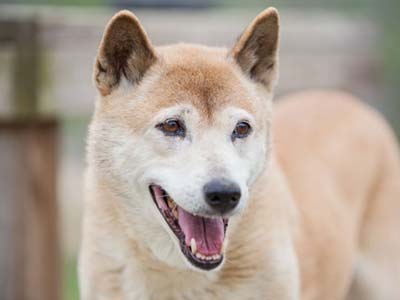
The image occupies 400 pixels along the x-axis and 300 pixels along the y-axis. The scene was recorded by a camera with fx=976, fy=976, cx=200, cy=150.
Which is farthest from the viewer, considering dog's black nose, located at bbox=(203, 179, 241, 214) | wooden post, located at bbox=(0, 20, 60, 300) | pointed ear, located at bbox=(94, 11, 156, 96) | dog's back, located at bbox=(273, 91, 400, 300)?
wooden post, located at bbox=(0, 20, 60, 300)

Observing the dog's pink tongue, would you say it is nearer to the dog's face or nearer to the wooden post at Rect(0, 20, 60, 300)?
the dog's face

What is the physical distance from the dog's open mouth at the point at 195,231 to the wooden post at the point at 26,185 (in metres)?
1.82

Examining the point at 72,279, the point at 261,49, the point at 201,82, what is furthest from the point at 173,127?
the point at 72,279

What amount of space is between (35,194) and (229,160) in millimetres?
2182

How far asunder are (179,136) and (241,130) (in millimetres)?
292

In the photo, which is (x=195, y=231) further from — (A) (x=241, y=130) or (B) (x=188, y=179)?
(A) (x=241, y=130)

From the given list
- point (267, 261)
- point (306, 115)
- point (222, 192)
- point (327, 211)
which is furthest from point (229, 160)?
point (306, 115)

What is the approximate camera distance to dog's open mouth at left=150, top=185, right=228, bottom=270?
4.09 meters

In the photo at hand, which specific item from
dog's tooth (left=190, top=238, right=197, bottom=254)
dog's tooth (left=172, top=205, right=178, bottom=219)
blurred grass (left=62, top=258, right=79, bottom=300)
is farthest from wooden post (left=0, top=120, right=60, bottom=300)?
dog's tooth (left=190, top=238, right=197, bottom=254)

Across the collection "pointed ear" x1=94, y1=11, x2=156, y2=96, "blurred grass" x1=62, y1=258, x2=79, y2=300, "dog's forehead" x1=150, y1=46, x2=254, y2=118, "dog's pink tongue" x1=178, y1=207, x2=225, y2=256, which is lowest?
"dog's pink tongue" x1=178, y1=207, x2=225, y2=256

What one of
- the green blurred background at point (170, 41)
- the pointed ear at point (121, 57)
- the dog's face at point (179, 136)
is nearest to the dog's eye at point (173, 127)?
the dog's face at point (179, 136)

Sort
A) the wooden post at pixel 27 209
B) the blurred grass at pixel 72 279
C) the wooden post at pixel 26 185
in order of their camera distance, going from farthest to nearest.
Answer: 1. the blurred grass at pixel 72 279
2. the wooden post at pixel 27 209
3. the wooden post at pixel 26 185

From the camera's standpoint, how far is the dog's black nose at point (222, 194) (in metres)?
3.93

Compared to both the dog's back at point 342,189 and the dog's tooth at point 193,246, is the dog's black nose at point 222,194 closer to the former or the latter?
the dog's tooth at point 193,246
